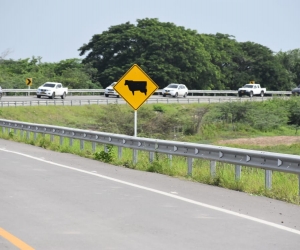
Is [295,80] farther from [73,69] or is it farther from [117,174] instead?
[117,174]

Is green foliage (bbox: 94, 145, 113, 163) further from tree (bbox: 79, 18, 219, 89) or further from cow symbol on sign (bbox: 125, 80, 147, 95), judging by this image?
tree (bbox: 79, 18, 219, 89)

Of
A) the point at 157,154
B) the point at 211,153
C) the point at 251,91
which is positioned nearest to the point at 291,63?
the point at 251,91

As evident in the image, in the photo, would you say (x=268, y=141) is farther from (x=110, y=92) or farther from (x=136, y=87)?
(x=136, y=87)

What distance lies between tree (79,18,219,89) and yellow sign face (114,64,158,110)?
2488 inches

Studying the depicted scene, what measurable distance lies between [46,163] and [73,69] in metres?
69.0

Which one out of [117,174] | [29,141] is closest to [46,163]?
[117,174]

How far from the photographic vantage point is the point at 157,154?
19.9 m

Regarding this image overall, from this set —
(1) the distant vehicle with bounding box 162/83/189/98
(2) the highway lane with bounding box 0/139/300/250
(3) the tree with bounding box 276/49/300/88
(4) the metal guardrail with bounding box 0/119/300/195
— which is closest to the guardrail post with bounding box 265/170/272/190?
(4) the metal guardrail with bounding box 0/119/300/195

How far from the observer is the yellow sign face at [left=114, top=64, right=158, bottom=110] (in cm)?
2206

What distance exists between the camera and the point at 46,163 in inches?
800

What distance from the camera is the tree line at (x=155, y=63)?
86125mm

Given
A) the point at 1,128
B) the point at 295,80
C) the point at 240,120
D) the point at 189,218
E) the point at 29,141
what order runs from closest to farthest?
the point at 189,218
the point at 29,141
the point at 1,128
the point at 240,120
the point at 295,80

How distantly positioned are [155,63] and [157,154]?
66.0 metres

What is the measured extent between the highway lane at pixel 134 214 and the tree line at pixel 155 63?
6337cm
